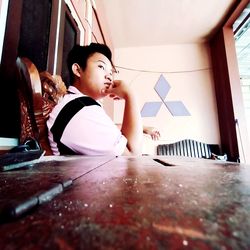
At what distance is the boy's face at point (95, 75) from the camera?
100cm

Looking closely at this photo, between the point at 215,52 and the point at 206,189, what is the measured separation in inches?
150

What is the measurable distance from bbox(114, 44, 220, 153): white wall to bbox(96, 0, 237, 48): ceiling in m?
0.21

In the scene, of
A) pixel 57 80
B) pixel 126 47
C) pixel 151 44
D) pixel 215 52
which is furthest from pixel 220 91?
pixel 57 80

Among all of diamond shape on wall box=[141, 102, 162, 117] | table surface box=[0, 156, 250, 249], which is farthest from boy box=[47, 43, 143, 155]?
diamond shape on wall box=[141, 102, 162, 117]

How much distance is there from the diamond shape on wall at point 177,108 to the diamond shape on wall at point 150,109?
0.16 m

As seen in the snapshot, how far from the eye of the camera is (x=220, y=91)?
3248 mm

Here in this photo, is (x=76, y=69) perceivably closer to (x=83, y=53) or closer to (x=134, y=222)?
(x=83, y=53)

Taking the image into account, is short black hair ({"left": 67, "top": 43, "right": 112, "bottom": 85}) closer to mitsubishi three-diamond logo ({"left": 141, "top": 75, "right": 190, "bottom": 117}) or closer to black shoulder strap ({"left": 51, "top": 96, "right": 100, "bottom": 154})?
black shoulder strap ({"left": 51, "top": 96, "right": 100, "bottom": 154})

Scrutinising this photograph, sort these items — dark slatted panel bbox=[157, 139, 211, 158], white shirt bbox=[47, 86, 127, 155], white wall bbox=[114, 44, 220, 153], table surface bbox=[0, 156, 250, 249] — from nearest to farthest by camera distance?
table surface bbox=[0, 156, 250, 249] < white shirt bbox=[47, 86, 127, 155] < dark slatted panel bbox=[157, 139, 211, 158] < white wall bbox=[114, 44, 220, 153]

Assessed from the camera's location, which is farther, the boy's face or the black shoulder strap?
the boy's face

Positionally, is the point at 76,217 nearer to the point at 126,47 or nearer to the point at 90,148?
the point at 90,148

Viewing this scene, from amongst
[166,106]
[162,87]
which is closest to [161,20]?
[162,87]

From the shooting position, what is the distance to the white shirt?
694 mm

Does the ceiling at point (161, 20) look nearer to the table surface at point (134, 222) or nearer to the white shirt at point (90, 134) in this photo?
the white shirt at point (90, 134)
